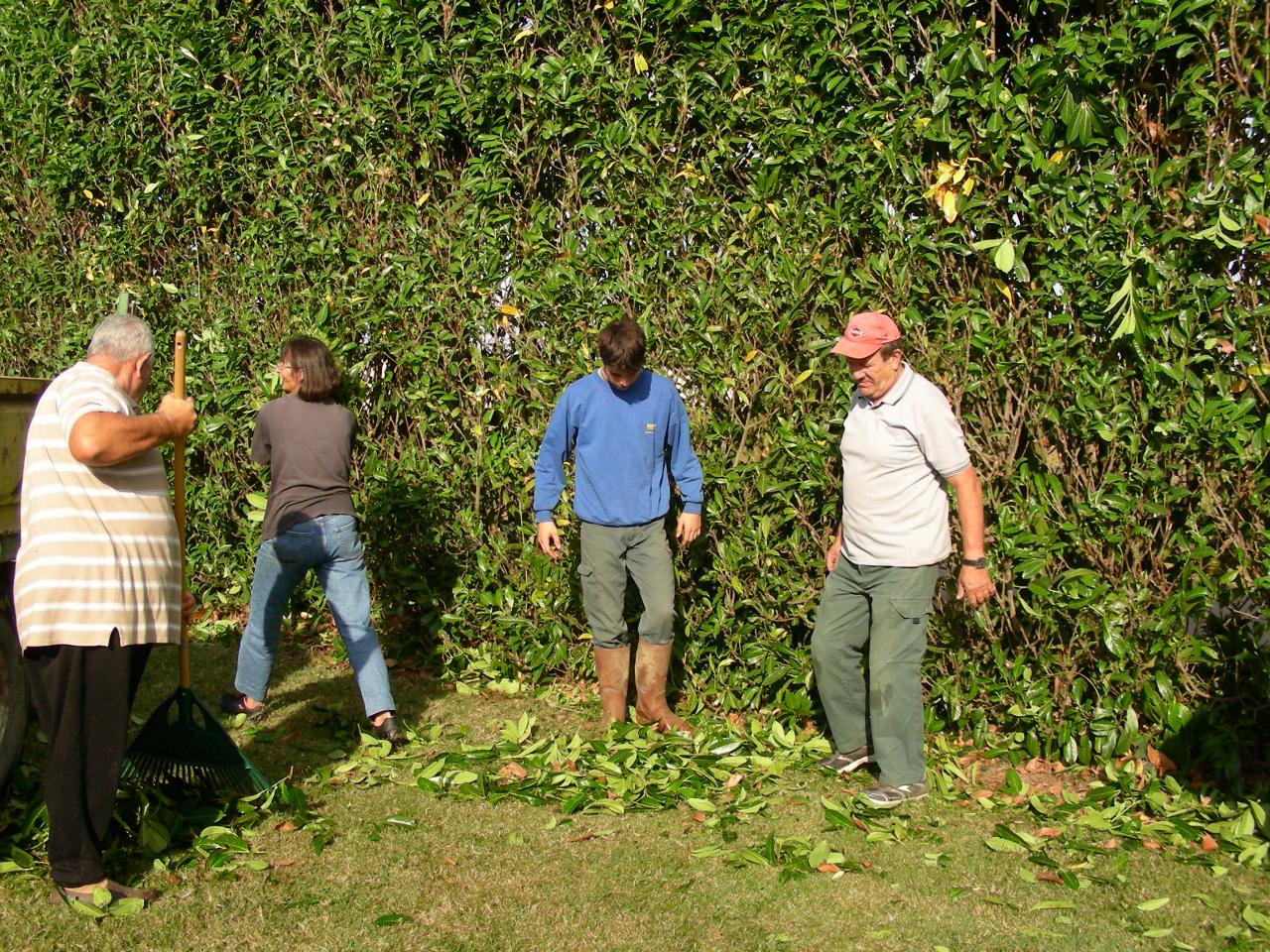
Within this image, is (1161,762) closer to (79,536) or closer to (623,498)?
(623,498)

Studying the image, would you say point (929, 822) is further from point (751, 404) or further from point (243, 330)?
point (243, 330)

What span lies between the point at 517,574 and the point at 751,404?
1753 mm

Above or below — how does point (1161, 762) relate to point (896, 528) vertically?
below

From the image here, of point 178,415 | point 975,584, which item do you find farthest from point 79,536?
point 975,584

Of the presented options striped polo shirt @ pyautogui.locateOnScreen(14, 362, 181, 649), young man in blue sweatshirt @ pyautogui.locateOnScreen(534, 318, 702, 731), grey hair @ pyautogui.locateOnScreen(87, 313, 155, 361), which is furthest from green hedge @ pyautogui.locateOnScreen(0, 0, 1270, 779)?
striped polo shirt @ pyautogui.locateOnScreen(14, 362, 181, 649)

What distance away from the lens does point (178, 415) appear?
4.24 metres

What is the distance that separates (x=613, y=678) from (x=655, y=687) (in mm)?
227

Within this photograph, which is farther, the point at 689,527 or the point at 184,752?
the point at 689,527

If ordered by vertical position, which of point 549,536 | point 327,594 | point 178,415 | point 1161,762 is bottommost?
point 1161,762

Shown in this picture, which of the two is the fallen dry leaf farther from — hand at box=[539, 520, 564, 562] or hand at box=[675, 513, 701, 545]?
hand at box=[539, 520, 564, 562]

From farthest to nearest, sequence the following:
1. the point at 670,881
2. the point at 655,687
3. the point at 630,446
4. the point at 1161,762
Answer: the point at 655,687
the point at 630,446
the point at 1161,762
the point at 670,881

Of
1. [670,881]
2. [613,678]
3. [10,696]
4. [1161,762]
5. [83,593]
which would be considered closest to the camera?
[83,593]

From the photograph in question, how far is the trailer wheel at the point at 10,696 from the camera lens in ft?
15.4

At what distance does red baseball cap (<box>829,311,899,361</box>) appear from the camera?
4.77 m
